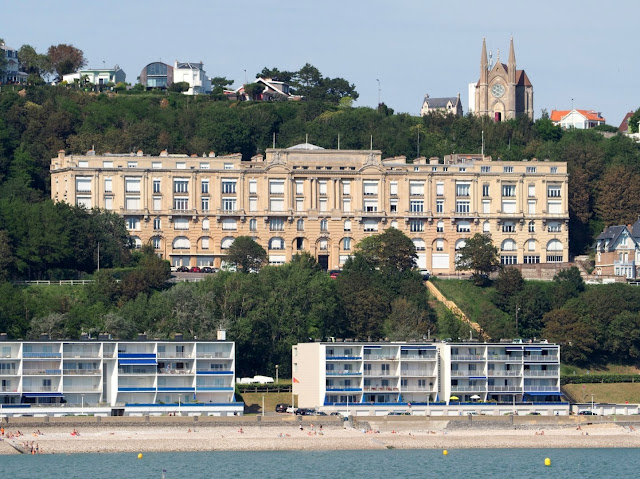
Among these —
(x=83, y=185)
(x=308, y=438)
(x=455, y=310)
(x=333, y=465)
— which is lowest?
(x=333, y=465)

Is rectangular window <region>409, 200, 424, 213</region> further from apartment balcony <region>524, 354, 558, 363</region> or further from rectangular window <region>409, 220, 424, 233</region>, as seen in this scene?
apartment balcony <region>524, 354, 558, 363</region>

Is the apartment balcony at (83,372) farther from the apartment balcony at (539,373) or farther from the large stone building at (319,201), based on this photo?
the large stone building at (319,201)

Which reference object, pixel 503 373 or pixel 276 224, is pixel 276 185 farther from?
pixel 503 373

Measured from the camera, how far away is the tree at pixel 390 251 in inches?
5802

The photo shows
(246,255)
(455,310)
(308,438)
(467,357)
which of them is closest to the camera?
(308,438)

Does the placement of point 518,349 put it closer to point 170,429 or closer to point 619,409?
point 619,409

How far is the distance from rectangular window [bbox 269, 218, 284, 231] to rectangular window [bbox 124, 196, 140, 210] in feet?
39.3

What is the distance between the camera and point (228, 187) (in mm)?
158375

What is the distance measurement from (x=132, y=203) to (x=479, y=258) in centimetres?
3147

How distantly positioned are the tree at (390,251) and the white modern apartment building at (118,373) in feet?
108

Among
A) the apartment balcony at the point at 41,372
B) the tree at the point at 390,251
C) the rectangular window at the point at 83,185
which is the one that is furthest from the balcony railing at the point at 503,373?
the rectangular window at the point at 83,185

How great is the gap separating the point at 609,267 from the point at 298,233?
2790 cm

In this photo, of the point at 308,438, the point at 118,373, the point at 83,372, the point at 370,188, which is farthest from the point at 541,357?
the point at 370,188

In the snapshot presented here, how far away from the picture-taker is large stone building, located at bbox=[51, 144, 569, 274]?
513 feet
